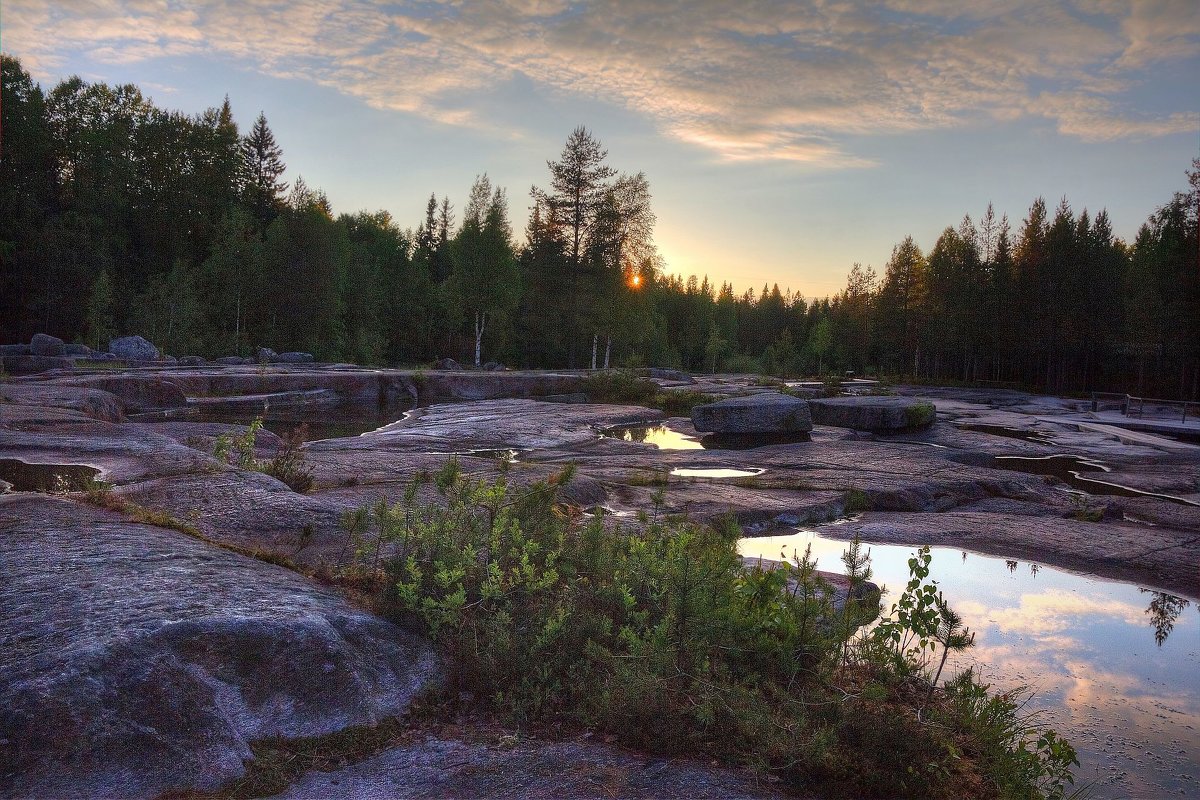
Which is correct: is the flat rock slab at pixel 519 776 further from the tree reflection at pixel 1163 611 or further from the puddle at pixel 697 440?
the puddle at pixel 697 440

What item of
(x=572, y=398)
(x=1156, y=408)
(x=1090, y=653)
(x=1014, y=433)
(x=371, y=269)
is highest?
(x=371, y=269)

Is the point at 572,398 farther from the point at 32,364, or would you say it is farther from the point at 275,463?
the point at 275,463

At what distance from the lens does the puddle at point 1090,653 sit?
3537 mm

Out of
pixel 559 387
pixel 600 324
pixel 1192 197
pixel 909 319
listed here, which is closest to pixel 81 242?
pixel 600 324

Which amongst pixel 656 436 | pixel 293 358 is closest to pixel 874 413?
pixel 656 436

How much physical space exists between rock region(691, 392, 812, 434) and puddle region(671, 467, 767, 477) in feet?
14.8

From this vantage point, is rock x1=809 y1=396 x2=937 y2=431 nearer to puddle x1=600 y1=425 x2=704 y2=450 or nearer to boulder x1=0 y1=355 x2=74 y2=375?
puddle x1=600 y1=425 x2=704 y2=450

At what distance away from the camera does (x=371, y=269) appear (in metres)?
61.9

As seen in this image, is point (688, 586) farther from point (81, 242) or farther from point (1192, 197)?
point (1192, 197)

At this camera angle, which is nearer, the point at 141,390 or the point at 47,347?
the point at 141,390

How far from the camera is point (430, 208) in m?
89.4

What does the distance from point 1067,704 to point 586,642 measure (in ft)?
8.77

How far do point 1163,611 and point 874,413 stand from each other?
1271cm

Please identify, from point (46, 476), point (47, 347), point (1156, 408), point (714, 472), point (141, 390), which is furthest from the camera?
point (1156, 408)
